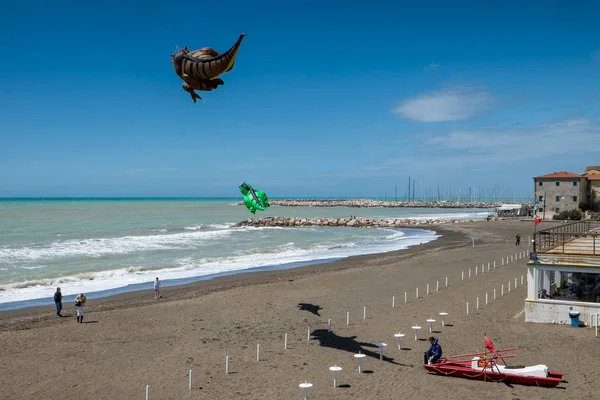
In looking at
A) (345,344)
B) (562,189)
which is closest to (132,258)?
(345,344)

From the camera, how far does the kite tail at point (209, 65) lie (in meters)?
11.0

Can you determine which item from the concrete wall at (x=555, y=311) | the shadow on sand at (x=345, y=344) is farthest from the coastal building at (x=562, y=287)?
the shadow on sand at (x=345, y=344)

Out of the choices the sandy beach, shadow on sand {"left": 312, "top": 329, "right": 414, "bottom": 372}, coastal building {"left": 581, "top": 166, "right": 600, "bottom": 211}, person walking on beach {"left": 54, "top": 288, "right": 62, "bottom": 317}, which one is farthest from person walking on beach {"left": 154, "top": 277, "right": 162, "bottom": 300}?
coastal building {"left": 581, "top": 166, "right": 600, "bottom": 211}

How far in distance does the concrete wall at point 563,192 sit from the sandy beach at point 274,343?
185 feet

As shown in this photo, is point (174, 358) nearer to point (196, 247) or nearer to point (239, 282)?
point (239, 282)

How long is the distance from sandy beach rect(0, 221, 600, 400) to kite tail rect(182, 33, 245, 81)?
7.99 metres

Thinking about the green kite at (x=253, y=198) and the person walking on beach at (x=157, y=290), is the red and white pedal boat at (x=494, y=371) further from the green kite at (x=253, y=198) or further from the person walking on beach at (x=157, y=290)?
the person walking on beach at (x=157, y=290)

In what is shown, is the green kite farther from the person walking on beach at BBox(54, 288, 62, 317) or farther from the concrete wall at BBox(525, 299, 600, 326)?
the concrete wall at BBox(525, 299, 600, 326)

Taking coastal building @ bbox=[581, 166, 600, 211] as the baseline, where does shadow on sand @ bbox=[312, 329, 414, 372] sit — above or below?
below

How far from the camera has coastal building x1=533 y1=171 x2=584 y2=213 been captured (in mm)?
75750

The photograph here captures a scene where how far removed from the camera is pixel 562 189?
76875mm

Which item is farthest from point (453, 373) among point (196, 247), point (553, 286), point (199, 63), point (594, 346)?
point (196, 247)

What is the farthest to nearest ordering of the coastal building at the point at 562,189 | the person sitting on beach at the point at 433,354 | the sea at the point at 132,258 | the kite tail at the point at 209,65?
1. the coastal building at the point at 562,189
2. the sea at the point at 132,258
3. the person sitting on beach at the point at 433,354
4. the kite tail at the point at 209,65

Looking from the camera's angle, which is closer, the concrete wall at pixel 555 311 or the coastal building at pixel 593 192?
the concrete wall at pixel 555 311
